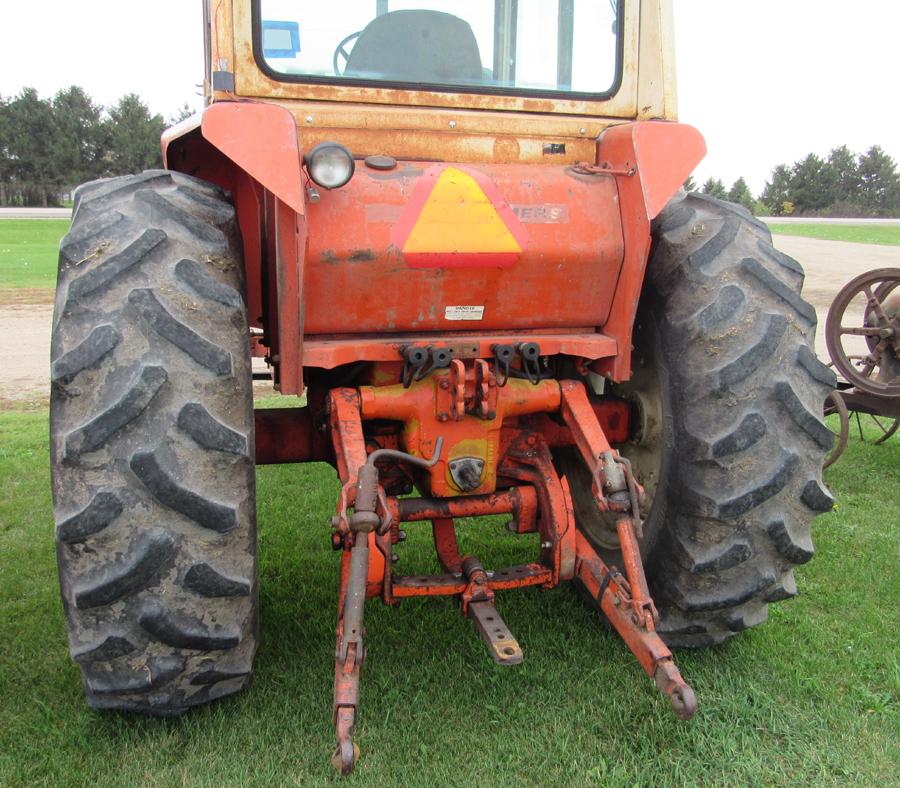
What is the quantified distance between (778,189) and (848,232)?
26.8m

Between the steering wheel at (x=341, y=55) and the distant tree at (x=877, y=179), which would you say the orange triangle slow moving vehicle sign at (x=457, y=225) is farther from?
the distant tree at (x=877, y=179)

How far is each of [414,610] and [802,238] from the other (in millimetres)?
27620

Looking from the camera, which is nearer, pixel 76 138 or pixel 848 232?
pixel 848 232

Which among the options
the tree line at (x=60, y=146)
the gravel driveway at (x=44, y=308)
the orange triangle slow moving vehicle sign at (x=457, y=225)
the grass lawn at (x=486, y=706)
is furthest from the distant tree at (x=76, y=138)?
the orange triangle slow moving vehicle sign at (x=457, y=225)

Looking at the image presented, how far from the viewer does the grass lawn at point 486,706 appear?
2.59m

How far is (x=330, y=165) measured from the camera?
7.72 feet

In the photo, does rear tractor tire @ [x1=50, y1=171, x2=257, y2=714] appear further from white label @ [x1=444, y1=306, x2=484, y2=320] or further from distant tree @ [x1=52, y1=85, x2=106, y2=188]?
distant tree @ [x1=52, y1=85, x2=106, y2=188]

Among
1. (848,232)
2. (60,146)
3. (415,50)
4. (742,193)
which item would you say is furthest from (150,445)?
(60,146)

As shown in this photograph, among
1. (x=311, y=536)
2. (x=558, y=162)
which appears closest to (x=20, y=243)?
(x=311, y=536)

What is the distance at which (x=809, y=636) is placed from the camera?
11.2ft

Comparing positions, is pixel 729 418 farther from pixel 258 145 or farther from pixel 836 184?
pixel 836 184

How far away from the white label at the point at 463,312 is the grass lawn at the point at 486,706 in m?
1.29

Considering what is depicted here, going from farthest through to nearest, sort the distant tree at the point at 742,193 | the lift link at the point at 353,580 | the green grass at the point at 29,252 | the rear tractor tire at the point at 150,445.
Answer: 1. the distant tree at the point at 742,193
2. the green grass at the point at 29,252
3. the rear tractor tire at the point at 150,445
4. the lift link at the point at 353,580

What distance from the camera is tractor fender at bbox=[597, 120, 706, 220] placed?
259 cm
